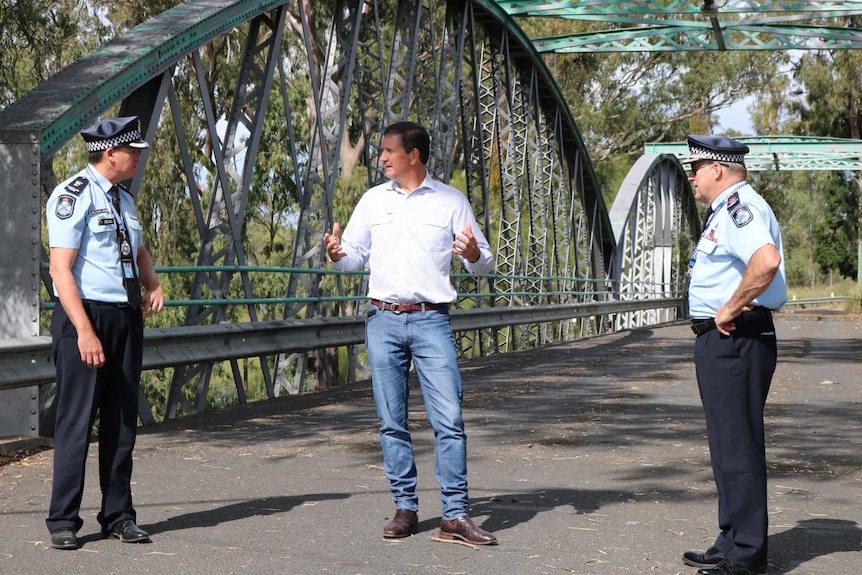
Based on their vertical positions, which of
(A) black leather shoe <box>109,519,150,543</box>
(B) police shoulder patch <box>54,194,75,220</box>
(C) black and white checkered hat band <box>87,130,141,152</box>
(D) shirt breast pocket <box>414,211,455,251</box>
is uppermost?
(C) black and white checkered hat band <box>87,130,141,152</box>

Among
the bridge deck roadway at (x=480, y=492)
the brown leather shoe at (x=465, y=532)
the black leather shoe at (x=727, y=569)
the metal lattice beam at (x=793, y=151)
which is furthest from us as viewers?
the metal lattice beam at (x=793, y=151)

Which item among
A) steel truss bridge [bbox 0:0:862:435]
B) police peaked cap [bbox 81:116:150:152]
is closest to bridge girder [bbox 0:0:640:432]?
steel truss bridge [bbox 0:0:862:435]

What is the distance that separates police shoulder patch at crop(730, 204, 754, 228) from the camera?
200 inches

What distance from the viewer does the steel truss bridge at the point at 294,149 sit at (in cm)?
761

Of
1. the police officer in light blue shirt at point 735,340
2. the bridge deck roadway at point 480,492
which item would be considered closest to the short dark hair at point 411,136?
the police officer in light blue shirt at point 735,340

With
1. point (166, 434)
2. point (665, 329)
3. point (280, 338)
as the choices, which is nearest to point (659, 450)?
point (166, 434)

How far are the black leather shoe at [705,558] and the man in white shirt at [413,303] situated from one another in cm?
97

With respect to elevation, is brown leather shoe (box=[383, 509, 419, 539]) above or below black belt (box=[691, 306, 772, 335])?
below

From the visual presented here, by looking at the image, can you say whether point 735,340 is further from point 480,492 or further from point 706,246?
point 480,492

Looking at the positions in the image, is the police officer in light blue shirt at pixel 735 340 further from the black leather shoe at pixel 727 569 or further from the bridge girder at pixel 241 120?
the bridge girder at pixel 241 120

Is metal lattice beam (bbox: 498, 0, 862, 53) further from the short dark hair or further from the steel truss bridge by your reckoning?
the short dark hair

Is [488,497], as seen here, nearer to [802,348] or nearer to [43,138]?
[43,138]

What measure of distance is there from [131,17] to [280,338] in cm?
1355

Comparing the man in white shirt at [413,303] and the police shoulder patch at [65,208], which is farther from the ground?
the police shoulder patch at [65,208]
